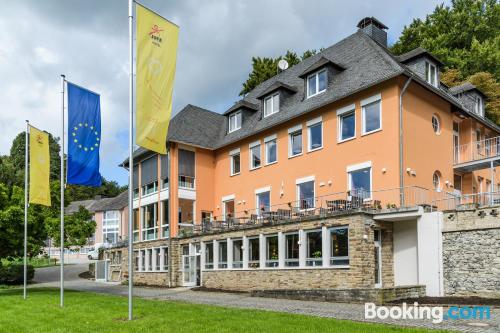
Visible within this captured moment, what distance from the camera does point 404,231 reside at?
19.6 meters

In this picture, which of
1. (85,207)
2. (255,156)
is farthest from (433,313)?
(85,207)

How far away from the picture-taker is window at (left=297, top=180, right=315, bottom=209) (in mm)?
24094

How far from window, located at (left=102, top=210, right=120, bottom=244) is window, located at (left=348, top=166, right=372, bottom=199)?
47796mm

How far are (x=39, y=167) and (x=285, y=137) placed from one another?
12289 mm

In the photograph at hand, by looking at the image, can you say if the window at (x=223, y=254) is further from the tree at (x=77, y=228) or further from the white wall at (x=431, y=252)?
the tree at (x=77, y=228)

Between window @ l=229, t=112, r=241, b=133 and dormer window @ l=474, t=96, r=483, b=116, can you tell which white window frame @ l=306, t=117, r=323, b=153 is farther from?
dormer window @ l=474, t=96, r=483, b=116

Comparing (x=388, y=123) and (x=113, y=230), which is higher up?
(x=388, y=123)

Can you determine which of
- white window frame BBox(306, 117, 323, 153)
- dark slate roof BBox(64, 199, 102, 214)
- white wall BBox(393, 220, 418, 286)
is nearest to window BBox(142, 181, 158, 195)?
white window frame BBox(306, 117, 323, 153)

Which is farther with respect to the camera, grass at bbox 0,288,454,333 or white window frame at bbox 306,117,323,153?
white window frame at bbox 306,117,323,153

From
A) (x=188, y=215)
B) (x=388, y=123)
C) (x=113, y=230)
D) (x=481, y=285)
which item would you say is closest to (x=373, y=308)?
(x=481, y=285)

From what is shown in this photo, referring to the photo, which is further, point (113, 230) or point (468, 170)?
point (113, 230)

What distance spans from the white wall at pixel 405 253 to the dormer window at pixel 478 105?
12.6 metres

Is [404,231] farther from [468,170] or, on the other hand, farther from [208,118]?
[208,118]

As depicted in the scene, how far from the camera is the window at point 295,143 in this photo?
25866 millimetres
